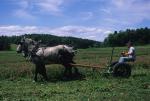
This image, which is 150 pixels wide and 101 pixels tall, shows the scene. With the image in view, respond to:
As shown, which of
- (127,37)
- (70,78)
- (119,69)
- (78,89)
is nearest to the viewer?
(78,89)

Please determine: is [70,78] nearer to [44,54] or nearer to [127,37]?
[44,54]

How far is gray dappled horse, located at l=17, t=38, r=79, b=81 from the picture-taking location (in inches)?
719

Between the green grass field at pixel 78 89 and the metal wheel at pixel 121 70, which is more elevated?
the metal wheel at pixel 121 70

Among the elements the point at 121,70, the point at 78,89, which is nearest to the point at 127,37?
the point at 121,70

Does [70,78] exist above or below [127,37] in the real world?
below

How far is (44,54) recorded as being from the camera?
1825 cm

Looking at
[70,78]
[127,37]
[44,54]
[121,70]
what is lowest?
[70,78]

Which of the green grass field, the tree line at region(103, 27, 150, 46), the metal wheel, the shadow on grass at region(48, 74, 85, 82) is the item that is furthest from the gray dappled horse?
the tree line at region(103, 27, 150, 46)

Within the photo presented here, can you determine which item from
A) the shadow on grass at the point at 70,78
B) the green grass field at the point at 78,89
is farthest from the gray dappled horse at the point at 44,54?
the green grass field at the point at 78,89

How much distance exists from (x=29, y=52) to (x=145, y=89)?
6688 mm

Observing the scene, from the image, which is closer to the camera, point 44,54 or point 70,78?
point 44,54

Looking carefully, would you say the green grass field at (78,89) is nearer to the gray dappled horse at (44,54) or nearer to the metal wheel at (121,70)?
the metal wheel at (121,70)

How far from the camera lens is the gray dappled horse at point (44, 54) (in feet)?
59.9

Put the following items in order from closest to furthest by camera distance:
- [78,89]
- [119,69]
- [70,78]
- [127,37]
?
[78,89]
[119,69]
[70,78]
[127,37]
